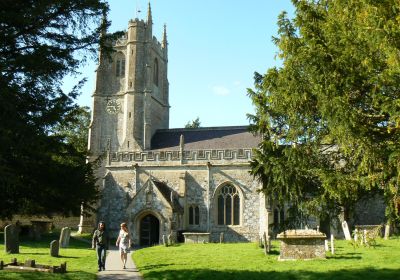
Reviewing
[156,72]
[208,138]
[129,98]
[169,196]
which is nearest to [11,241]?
[169,196]

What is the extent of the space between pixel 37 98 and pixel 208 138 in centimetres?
2394

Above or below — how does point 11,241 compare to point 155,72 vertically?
below

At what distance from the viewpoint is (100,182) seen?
3588cm

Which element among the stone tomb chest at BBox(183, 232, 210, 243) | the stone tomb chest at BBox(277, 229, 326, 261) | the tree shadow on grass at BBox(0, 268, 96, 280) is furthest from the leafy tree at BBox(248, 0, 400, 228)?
the stone tomb chest at BBox(183, 232, 210, 243)

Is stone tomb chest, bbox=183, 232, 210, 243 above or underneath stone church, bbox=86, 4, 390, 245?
underneath

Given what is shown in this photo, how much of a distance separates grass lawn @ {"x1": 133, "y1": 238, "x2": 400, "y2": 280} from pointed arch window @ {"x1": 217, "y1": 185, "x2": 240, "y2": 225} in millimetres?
11510

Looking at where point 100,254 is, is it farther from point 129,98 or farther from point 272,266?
point 129,98

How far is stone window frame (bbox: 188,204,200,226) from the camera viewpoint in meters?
29.0

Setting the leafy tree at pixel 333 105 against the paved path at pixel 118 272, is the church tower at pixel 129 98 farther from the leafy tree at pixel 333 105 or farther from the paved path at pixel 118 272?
the leafy tree at pixel 333 105

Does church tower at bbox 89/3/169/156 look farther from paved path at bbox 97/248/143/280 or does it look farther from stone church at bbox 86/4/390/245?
paved path at bbox 97/248/143/280

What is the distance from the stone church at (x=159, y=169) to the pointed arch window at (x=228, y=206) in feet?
0.21

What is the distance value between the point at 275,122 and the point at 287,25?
2.30 meters

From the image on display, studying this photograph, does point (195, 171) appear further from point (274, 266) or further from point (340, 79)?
point (340, 79)

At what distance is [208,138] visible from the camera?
33156 millimetres
